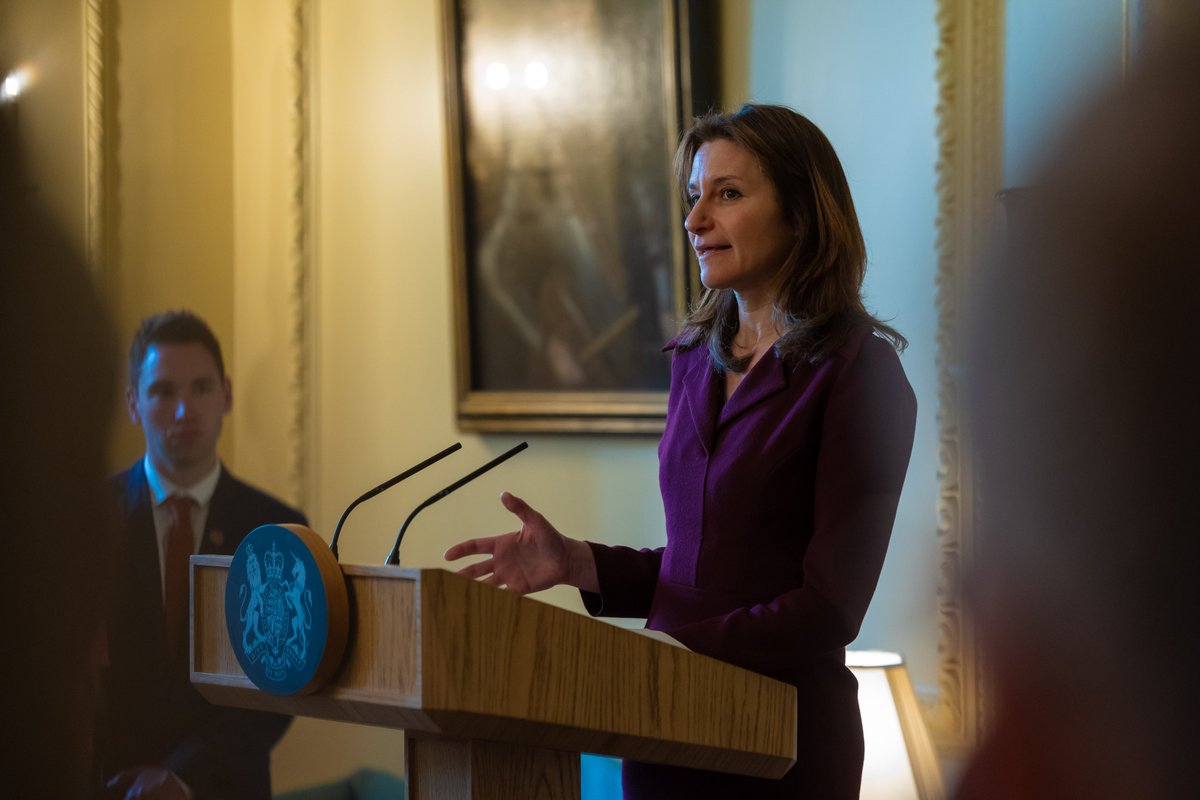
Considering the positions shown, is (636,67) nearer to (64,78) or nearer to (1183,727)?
(64,78)

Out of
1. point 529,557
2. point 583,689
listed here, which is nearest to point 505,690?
point 583,689

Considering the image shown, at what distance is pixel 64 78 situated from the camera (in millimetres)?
4070

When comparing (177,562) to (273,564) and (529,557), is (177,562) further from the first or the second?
(273,564)

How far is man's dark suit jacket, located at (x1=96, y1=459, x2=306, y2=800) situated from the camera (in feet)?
12.4

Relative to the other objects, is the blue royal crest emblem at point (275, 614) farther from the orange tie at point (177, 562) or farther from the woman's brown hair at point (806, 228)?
the orange tie at point (177, 562)

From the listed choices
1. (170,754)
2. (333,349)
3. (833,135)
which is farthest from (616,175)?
(170,754)

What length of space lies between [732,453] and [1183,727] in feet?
4.11

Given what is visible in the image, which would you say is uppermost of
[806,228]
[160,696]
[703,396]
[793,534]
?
[806,228]

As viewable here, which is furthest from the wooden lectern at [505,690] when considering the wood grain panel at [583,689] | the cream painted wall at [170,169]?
the cream painted wall at [170,169]

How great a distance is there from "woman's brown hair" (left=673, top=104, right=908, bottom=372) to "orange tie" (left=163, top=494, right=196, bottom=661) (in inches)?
92.9

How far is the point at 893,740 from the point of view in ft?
8.36

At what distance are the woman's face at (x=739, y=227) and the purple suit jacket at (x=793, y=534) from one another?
0.50ft

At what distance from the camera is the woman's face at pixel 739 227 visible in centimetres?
187

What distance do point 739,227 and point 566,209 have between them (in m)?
1.95
